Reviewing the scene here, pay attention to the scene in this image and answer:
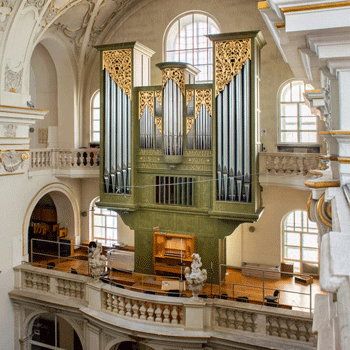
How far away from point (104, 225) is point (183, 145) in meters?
6.27

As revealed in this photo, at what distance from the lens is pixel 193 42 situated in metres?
15.4

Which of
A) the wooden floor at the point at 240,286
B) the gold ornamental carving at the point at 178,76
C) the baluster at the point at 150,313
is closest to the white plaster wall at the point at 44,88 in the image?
the wooden floor at the point at 240,286

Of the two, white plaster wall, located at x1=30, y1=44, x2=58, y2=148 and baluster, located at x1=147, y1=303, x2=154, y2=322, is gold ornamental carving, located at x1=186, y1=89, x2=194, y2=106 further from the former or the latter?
white plaster wall, located at x1=30, y1=44, x2=58, y2=148

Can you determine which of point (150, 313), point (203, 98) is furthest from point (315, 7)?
point (203, 98)

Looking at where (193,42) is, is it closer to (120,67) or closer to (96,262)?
(120,67)

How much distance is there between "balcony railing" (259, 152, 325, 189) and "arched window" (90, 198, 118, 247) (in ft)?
22.7

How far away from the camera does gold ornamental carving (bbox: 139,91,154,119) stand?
42.0ft

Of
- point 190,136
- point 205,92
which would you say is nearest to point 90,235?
point 190,136

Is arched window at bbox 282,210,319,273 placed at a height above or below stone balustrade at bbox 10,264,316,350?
above

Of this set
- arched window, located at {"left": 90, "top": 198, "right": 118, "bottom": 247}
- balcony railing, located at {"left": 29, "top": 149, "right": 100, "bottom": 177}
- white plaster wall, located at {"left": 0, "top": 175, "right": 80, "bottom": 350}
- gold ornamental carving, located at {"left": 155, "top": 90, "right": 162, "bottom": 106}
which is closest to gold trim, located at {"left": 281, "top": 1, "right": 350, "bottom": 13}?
gold ornamental carving, located at {"left": 155, "top": 90, "right": 162, "bottom": 106}

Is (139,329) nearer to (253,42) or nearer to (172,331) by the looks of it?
(172,331)

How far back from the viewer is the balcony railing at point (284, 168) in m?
11.8

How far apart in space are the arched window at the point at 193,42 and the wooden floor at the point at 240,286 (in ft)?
23.1

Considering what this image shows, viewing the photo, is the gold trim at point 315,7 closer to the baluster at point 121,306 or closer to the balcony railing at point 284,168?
the baluster at point 121,306
